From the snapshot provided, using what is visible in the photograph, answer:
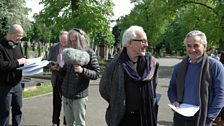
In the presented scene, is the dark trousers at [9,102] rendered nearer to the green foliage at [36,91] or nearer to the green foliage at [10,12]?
the green foliage at [36,91]

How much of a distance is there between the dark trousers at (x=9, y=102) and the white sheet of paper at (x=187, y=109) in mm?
3044

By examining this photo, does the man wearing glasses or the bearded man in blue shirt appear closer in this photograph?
the man wearing glasses

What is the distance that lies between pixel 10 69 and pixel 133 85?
2709 mm

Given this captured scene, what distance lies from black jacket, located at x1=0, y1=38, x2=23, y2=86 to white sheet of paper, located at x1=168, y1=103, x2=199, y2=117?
2871mm

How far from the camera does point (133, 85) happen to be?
15.2 feet

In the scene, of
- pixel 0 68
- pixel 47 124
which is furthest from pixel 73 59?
pixel 47 124

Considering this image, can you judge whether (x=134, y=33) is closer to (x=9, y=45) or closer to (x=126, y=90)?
(x=126, y=90)

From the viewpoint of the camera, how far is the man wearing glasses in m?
4.62

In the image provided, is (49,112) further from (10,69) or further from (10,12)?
(10,12)

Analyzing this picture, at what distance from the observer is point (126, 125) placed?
4730 mm

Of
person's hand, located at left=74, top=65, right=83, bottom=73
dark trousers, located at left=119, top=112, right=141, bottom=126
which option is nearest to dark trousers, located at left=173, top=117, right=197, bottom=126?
dark trousers, located at left=119, top=112, right=141, bottom=126

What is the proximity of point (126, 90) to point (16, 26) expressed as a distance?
2.87 metres

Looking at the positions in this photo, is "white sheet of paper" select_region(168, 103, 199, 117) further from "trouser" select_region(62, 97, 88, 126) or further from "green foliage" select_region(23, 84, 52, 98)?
"green foliage" select_region(23, 84, 52, 98)

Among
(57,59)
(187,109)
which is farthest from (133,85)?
(57,59)
